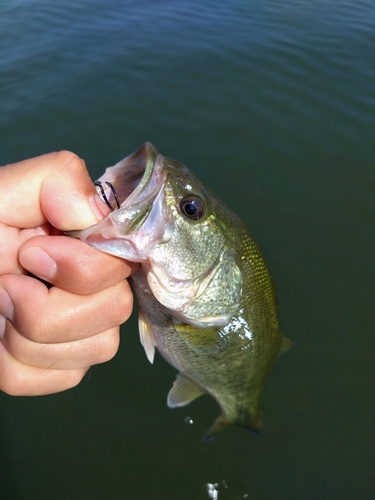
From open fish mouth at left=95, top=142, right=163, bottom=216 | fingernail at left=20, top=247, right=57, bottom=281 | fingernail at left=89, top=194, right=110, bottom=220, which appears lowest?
fingernail at left=20, top=247, right=57, bottom=281

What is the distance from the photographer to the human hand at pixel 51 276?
1.60m

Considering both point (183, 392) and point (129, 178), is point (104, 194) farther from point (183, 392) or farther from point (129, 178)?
point (183, 392)

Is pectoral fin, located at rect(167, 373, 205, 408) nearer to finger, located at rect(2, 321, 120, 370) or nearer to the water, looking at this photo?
the water

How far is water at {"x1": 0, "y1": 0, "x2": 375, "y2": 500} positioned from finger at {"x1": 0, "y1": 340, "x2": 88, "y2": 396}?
59.4 inches

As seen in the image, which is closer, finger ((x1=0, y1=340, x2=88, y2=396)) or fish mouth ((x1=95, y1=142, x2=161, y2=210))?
fish mouth ((x1=95, y1=142, x2=161, y2=210))

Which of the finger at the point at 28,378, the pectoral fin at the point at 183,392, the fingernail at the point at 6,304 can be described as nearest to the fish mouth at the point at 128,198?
the fingernail at the point at 6,304

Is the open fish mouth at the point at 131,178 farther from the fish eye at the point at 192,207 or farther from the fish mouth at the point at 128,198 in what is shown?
the fish eye at the point at 192,207

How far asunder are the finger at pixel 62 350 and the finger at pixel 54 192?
1.85 feet

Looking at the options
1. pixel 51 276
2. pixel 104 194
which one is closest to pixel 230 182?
pixel 104 194

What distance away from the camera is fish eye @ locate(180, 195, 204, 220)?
1.89 meters

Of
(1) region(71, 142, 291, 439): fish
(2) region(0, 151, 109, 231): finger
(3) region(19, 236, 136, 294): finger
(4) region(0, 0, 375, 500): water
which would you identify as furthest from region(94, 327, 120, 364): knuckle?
(4) region(0, 0, 375, 500): water

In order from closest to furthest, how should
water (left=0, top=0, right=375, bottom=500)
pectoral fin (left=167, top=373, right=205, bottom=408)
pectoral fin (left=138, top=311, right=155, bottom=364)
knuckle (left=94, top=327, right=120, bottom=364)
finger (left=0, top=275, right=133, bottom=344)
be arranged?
finger (left=0, top=275, right=133, bottom=344) → knuckle (left=94, top=327, right=120, bottom=364) → pectoral fin (left=138, top=311, right=155, bottom=364) → pectoral fin (left=167, top=373, right=205, bottom=408) → water (left=0, top=0, right=375, bottom=500)

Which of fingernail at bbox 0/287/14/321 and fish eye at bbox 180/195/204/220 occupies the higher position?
fish eye at bbox 180/195/204/220

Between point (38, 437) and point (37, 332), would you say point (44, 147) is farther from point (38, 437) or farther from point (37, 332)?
point (37, 332)
